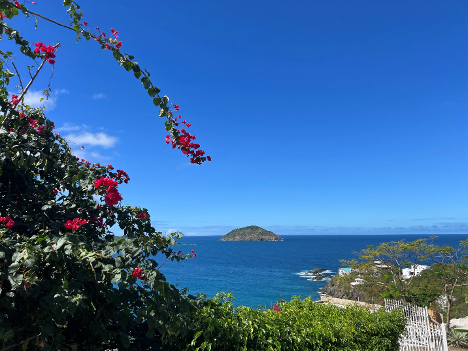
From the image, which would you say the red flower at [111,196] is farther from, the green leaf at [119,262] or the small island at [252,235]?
the small island at [252,235]

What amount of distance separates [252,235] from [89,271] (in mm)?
187686

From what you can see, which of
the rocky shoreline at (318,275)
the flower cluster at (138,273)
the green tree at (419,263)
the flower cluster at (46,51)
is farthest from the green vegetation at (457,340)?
the rocky shoreline at (318,275)

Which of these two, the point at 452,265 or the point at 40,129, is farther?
the point at 452,265

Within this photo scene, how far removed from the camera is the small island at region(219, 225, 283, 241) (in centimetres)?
17890

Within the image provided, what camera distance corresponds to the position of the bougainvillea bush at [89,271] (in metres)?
1.76

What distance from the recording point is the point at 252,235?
7293 inches

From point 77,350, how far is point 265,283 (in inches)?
1739

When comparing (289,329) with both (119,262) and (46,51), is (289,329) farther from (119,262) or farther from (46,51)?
(46,51)

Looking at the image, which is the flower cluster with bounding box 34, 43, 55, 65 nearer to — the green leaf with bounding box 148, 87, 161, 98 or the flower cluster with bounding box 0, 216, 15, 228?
the green leaf with bounding box 148, 87, 161, 98

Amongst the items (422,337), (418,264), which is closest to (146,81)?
(422,337)

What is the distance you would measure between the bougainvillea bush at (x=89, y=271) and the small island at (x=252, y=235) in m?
178

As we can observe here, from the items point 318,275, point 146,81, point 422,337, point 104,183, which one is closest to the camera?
point 104,183

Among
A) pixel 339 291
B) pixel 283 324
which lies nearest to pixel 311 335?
pixel 283 324

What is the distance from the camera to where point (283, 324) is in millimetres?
3254
